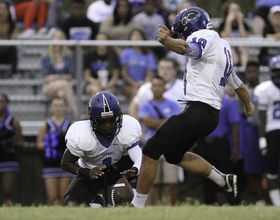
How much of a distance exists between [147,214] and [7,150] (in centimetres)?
543

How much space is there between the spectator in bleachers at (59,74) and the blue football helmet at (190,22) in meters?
3.98

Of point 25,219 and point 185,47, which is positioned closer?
point 25,219

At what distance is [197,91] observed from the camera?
6.86 meters

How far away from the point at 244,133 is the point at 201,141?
2.76ft

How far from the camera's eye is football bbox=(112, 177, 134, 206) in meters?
6.78

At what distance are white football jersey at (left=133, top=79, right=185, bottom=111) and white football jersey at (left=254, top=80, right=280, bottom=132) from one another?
1218 mm

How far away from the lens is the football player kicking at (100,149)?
6930mm

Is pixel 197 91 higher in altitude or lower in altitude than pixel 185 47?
lower

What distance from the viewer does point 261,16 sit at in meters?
12.4

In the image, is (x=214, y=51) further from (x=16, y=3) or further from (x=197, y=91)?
(x=16, y=3)

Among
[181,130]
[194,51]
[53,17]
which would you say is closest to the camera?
[194,51]

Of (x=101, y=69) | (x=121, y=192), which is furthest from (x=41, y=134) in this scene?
(x=121, y=192)

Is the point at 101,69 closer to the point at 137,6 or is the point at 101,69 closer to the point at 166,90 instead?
the point at 166,90

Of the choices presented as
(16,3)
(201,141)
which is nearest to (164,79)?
(201,141)
